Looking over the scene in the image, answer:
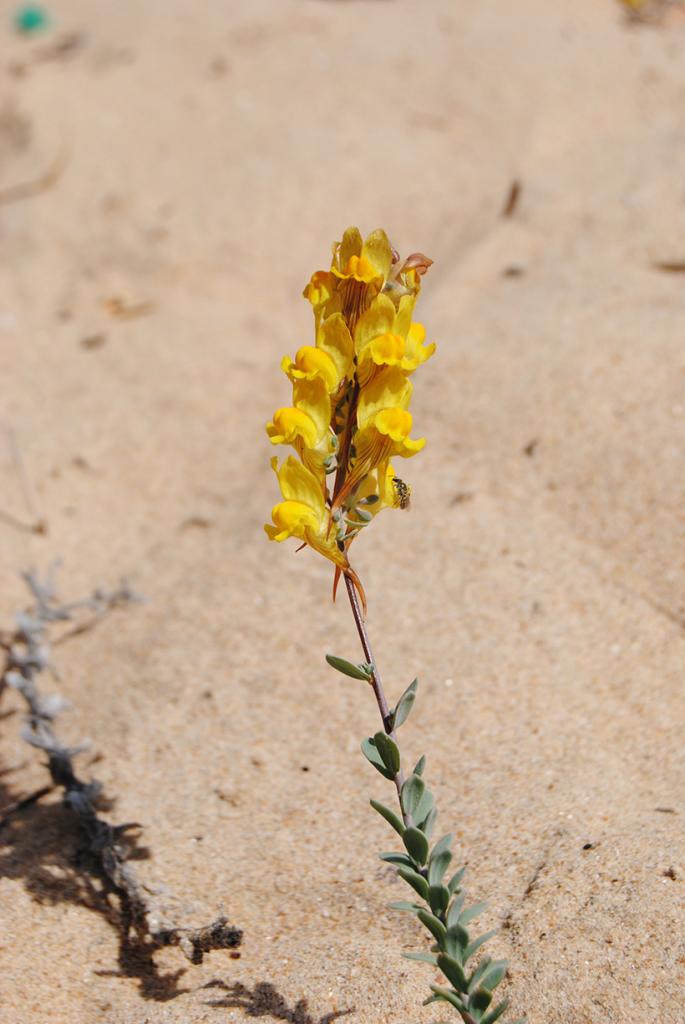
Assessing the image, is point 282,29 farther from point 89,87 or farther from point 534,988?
point 534,988

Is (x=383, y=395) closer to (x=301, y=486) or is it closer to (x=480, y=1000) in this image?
(x=301, y=486)

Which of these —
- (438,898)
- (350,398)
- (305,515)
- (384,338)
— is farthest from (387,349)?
(438,898)

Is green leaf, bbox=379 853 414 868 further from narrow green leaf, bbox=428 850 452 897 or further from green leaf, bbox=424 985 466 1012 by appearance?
green leaf, bbox=424 985 466 1012

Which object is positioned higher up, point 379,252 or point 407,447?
point 379,252

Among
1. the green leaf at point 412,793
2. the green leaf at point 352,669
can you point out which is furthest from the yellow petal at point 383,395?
the green leaf at point 412,793

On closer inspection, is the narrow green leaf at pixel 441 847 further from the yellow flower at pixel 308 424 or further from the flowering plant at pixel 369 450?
the yellow flower at pixel 308 424

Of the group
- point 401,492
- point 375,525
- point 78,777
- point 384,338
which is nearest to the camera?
point 384,338

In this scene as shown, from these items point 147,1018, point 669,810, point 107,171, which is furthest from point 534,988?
point 107,171
